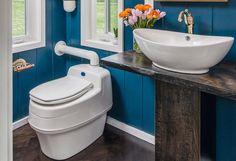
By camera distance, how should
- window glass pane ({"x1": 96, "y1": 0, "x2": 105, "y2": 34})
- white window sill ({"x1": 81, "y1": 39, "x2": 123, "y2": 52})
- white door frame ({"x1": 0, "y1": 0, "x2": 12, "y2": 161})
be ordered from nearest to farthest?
white door frame ({"x1": 0, "y1": 0, "x2": 12, "y2": 161}) < white window sill ({"x1": 81, "y1": 39, "x2": 123, "y2": 52}) < window glass pane ({"x1": 96, "y1": 0, "x2": 105, "y2": 34})

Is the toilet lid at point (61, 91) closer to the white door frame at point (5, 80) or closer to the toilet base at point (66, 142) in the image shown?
the toilet base at point (66, 142)

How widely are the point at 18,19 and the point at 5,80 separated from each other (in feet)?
7.51

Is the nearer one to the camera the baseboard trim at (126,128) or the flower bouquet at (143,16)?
the flower bouquet at (143,16)

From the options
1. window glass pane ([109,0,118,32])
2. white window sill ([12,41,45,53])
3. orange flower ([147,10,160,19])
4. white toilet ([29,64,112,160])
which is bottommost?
white toilet ([29,64,112,160])

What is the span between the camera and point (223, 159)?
6.28ft

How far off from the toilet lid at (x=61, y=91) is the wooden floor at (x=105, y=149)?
19.2 inches

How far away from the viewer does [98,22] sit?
109 inches

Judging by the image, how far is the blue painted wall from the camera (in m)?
2.54

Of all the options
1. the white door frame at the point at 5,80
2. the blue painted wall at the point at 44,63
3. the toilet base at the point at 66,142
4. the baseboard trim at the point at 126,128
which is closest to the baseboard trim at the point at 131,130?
the baseboard trim at the point at 126,128

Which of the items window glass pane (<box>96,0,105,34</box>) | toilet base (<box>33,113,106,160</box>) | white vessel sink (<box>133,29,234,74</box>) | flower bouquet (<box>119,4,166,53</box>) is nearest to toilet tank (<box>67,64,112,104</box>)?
toilet base (<box>33,113,106,160</box>)

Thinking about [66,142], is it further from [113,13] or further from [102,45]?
[113,13]

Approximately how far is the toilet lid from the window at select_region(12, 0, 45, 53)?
56 cm

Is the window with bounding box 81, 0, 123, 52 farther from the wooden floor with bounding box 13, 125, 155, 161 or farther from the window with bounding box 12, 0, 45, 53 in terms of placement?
the wooden floor with bounding box 13, 125, 155, 161

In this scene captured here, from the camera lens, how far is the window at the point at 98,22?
265cm
